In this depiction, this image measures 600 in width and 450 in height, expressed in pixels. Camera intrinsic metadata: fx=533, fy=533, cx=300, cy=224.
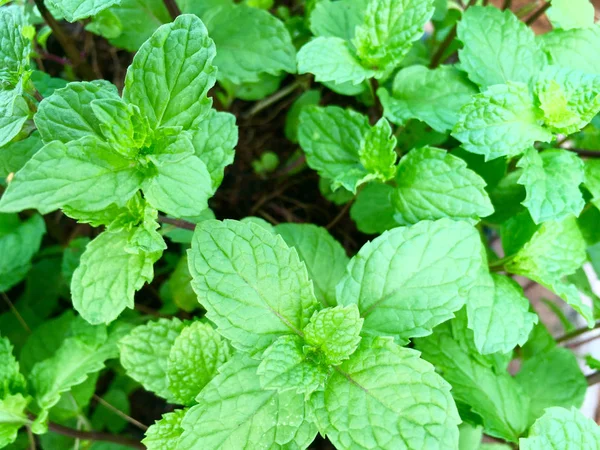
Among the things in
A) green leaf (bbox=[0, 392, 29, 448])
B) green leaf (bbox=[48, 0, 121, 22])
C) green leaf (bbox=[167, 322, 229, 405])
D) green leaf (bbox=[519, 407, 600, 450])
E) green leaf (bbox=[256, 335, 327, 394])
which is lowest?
green leaf (bbox=[519, 407, 600, 450])

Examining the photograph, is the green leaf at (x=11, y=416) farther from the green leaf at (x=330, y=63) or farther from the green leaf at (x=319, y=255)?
the green leaf at (x=330, y=63)

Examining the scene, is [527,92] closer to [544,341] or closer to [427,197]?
[427,197]

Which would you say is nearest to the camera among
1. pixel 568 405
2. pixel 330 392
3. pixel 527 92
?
pixel 330 392

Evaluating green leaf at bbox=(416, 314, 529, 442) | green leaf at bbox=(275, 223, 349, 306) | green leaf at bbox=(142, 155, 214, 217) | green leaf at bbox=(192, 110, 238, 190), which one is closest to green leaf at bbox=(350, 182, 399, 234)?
green leaf at bbox=(275, 223, 349, 306)

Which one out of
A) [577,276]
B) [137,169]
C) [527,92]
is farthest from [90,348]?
[577,276]

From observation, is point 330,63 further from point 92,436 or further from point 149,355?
point 92,436

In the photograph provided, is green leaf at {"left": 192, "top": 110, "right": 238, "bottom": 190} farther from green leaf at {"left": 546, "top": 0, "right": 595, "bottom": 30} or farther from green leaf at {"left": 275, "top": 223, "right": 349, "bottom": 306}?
green leaf at {"left": 546, "top": 0, "right": 595, "bottom": 30}

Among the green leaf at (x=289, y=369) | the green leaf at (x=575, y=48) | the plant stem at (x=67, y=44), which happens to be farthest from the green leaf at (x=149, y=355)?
the green leaf at (x=575, y=48)
